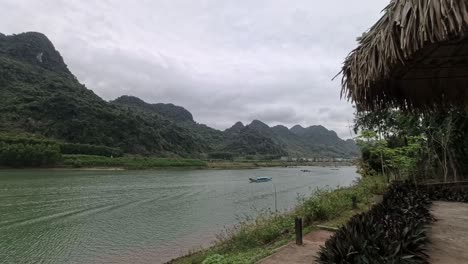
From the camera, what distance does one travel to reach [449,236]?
6066 mm

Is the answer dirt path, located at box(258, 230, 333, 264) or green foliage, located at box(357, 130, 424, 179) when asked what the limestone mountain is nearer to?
green foliage, located at box(357, 130, 424, 179)

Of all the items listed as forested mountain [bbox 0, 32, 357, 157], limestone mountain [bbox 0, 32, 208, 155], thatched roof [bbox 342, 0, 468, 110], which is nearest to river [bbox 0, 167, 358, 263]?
thatched roof [bbox 342, 0, 468, 110]

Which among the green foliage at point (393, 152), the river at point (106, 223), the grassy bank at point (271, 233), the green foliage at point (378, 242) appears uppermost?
the green foliage at point (393, 152)

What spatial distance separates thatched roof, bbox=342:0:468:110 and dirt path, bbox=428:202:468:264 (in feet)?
6.75

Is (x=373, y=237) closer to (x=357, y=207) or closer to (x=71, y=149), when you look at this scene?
(x=357, y=207)

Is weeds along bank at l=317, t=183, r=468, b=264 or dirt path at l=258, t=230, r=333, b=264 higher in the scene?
weeds along bank at l=317, t=183, r=468, b=264

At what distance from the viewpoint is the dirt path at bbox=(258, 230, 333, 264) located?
5.62 metres

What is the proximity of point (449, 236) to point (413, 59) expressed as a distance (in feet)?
12.8

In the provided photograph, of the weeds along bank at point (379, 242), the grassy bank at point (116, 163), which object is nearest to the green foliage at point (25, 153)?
the grassy bank at point (116, 163)

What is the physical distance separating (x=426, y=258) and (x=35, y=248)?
11.1 metres

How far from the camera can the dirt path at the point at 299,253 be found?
5625 millimetres

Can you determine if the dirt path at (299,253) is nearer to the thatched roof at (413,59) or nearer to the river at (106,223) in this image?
the thatched roof at (413,59)

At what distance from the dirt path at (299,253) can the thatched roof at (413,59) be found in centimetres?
263

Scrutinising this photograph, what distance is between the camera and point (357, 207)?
32.7ft
